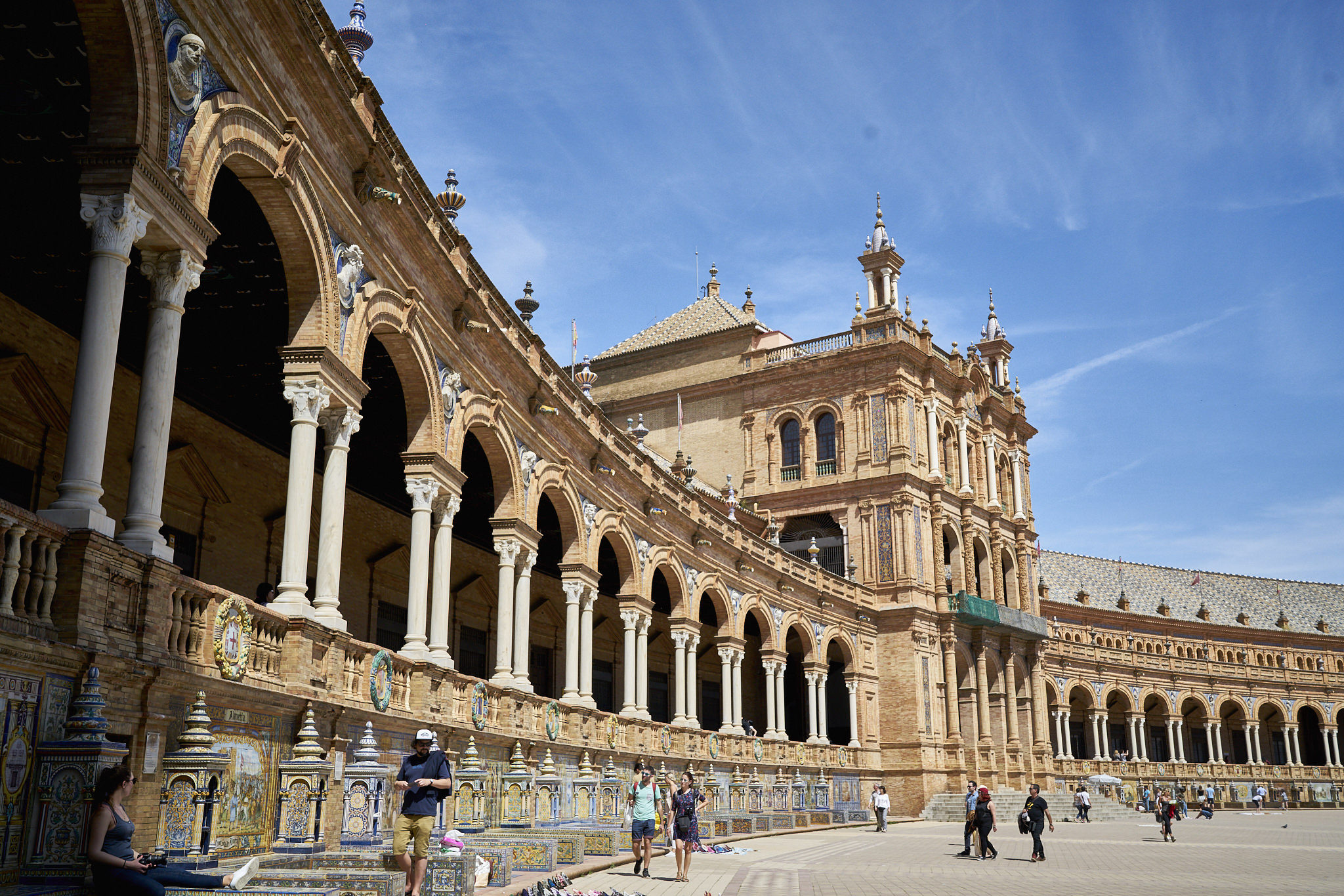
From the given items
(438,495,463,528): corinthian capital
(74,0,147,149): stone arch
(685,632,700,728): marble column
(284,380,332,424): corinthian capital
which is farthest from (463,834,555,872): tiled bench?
(685,632,700,728): marble column

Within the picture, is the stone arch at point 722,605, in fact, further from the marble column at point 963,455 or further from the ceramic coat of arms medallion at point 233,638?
the ceramic coat of arms medallion at point 233,638

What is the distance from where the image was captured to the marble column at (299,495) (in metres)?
12.6

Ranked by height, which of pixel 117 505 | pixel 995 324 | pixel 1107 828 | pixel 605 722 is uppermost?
pixel 995 324

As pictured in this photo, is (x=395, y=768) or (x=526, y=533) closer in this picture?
(x=395, y=768)

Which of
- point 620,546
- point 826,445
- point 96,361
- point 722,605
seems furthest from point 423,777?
point 826,445

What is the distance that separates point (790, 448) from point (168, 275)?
37160 mm

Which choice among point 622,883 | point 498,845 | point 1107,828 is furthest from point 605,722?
point 1107,828

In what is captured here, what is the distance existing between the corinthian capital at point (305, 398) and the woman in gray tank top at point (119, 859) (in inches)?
276

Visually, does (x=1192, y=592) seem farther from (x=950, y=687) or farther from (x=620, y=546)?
(x=620, y=546)

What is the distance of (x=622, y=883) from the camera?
14.4 meters

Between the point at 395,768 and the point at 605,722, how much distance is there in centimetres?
974

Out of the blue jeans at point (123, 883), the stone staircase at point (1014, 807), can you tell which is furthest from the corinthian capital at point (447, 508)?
the stone staircase at point (1014, 807)

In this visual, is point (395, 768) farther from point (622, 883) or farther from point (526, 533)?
point (526, 533)

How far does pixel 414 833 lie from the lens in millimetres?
9734
